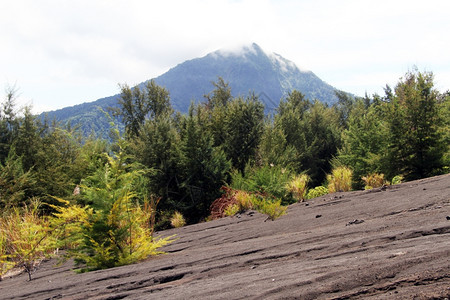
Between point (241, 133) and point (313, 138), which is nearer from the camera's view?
point (241, 133)

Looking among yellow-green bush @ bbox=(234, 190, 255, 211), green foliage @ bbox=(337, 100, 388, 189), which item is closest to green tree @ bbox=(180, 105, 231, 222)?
green foliage @ bbox=(337, 100, 388, 189)

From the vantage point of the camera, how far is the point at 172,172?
2277 centimetres

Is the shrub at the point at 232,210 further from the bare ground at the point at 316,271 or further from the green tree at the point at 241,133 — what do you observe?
the green tree at the point at 241,133

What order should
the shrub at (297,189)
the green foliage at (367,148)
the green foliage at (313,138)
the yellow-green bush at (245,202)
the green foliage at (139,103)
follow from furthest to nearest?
1. the green foliage at (139,103)
2. the green foliage at (313,138)
3. the green foliage at (367,148)
4. the shrub at (297,189)
5. the yellow-green bush at (245,202)

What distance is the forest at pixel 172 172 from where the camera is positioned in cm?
540

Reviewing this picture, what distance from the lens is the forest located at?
540cm

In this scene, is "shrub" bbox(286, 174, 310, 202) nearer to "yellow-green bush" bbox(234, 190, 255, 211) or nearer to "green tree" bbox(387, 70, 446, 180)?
"yellow-green bush" bbox(234, 190, 255, 211)

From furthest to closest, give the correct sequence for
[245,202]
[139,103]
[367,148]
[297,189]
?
[139,103] < [367,148] < [297,189] < [245,202]

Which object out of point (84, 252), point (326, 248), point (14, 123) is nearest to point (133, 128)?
point (14, 123)

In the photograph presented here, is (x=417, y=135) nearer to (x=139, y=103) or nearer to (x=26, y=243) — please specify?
(x=26, y=243)

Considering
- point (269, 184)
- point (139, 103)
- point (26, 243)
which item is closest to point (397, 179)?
point (269, 184)

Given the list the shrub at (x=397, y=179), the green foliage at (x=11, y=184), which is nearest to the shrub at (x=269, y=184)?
the shrub at (x=397, y=179)

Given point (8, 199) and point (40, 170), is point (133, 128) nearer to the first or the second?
point (40, 170)

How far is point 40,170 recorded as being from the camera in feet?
68.3
